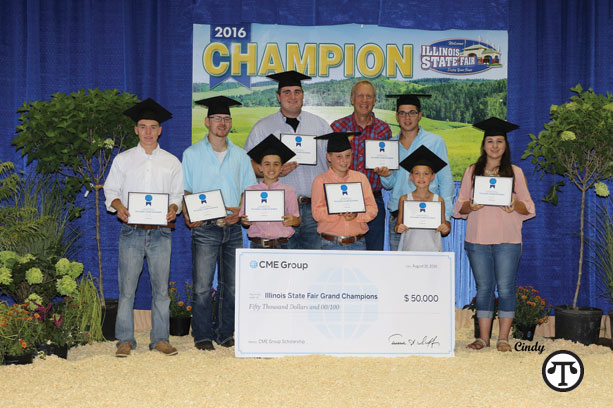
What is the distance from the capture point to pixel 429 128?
6.46 m

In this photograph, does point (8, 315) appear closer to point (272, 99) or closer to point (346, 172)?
point (346, 172)

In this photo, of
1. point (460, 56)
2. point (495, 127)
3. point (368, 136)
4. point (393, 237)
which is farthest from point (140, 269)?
point (460, 56)

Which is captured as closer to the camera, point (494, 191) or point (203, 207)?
point (203, 207)

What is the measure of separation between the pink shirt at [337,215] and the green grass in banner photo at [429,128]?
65.8 inches

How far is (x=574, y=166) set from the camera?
5.81 meters

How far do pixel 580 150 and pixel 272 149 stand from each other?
2.88 metres

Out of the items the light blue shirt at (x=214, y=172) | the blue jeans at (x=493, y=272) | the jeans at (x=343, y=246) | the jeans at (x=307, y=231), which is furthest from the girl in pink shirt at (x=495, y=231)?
the light blue shirt at (x=214, y=172)

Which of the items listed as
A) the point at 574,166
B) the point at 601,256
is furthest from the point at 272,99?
the point at 601,256

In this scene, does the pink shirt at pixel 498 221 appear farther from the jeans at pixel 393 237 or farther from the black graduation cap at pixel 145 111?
the black graduation cap at pixel 145 111

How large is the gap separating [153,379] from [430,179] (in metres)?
2.64

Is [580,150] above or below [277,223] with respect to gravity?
above

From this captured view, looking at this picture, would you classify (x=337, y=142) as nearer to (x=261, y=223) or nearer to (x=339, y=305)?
(x=261, y=223)

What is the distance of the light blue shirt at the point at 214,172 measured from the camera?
486 centimetres

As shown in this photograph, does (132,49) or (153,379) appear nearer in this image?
(153,379)
